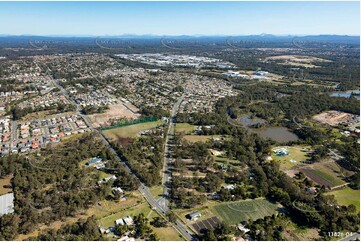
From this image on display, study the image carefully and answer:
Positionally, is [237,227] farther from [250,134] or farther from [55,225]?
[250,134]

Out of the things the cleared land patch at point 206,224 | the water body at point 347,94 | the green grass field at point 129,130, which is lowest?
the cleared land patch at point 206,224

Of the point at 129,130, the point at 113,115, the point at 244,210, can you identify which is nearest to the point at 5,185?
the point at 129,130

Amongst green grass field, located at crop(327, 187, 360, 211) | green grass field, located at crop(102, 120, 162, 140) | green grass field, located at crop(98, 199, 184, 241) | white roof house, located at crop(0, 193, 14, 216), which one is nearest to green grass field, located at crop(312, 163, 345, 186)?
green grass field, located at crop(327, 187, 360, 211)

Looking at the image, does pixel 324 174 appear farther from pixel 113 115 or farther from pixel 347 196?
pixel 113 115

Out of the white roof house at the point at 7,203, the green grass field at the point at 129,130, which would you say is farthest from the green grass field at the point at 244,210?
the green grass field at the point at 129,130

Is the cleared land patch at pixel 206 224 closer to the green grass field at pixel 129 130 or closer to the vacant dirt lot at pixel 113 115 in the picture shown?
the green grass field at pixel 129 130

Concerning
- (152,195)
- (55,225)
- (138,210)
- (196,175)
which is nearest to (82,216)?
(55,225)
